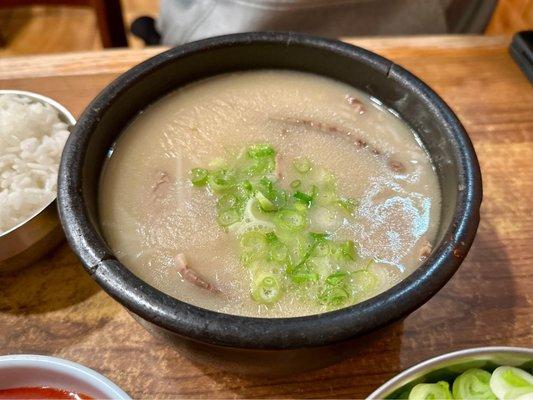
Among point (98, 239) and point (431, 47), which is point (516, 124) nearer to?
point (431, 47)

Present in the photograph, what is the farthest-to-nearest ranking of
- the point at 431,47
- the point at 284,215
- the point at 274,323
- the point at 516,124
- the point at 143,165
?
the point at 431,47
the point at 516,124
the point at 143,165
the point at 284,215
the point at 274,323

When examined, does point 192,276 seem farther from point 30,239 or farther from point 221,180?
point 30,239

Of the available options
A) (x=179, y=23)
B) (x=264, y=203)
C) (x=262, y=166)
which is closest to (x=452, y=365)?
(x=264, y=203)

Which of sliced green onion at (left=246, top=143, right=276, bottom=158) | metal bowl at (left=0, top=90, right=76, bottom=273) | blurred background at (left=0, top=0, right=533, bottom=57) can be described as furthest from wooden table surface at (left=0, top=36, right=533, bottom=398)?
blurred background at (left=0, top=0, right=533, bottom=57)

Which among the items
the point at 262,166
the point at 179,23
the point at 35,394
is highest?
the point at 262,166

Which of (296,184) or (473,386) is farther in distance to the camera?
(296,184)

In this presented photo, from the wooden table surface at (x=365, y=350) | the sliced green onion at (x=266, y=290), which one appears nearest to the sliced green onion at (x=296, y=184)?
the sliced green onion at (x=266, y=290)

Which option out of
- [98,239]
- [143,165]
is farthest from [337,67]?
[98,239]
